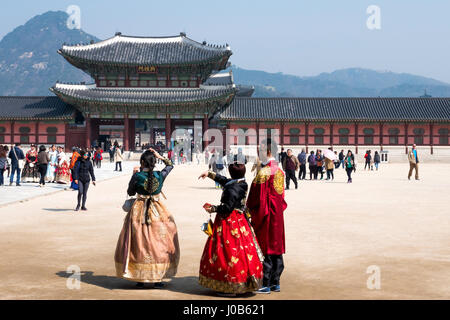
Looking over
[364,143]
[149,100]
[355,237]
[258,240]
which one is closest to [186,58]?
[149,100]

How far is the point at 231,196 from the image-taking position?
Result: 5.71 m

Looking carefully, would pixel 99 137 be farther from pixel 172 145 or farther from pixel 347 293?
pixel 347 293

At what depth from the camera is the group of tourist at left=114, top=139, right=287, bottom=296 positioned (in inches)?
224

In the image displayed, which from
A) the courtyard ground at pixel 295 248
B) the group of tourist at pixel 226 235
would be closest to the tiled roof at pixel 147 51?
the courtyard ground at pixel 295 248

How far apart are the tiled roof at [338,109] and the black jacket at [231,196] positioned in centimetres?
3983

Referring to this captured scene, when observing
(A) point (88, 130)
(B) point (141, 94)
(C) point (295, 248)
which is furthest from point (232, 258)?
(B) point (141, 94)

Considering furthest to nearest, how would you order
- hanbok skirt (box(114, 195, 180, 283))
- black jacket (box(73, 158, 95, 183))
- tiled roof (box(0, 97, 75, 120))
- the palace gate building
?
the palace gate building → tiled roof (box(0, 97, 75, 120)) → black jacket (box(73, 158, 95, 183)) → hanbok skirt (box(114, 195, 180, 283))

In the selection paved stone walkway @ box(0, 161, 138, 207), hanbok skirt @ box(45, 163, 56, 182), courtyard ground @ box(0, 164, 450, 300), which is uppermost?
hanbok skirt @ box(45, 163, 56, 182)

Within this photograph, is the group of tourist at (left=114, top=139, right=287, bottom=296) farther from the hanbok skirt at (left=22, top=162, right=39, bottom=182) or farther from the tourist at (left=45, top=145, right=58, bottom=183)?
the hanbok skirt at (left=22, top=162, right=39, bottom=182)

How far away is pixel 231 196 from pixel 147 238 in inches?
46.3

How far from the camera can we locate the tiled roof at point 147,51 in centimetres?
4569

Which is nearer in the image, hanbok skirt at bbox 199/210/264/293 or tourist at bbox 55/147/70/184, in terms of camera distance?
hanbok skirt at bbox 199/210/264/293

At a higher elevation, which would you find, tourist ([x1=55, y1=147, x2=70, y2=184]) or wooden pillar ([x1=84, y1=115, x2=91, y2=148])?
wooden pillar ([x1=84, y1=115, x2=91, y2=148])

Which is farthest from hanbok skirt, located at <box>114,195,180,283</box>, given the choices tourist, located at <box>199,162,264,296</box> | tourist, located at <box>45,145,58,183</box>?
tourist, located at <box>45,145,58,183</box>
